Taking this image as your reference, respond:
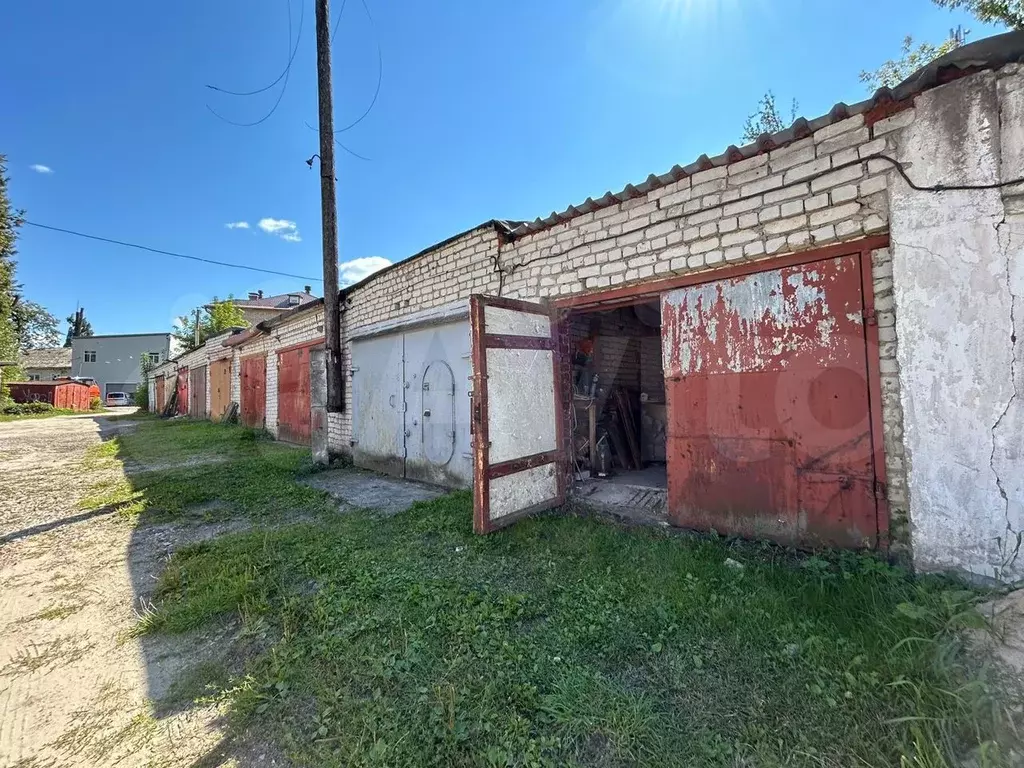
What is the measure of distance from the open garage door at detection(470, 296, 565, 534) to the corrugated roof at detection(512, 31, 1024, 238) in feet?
5.46

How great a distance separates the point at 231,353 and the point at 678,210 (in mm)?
16349

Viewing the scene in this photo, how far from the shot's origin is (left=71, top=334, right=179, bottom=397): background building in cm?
4584

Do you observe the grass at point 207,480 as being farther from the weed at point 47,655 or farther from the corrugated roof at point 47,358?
the corrugated roof at point 47,358

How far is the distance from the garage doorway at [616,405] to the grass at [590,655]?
5.72 ft

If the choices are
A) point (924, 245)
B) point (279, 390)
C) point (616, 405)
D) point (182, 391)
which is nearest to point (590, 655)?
point (924, 245)

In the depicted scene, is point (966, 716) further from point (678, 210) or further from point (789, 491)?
point (678, 210)

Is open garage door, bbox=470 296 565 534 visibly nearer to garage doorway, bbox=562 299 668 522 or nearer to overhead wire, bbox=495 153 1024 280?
garage doorway, bbox=562 299 668 522

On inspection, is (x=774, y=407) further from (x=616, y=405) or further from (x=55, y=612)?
(x=55, y=612)

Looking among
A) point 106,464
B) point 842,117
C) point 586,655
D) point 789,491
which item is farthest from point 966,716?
point 106,464

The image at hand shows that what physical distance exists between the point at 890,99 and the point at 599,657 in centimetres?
380

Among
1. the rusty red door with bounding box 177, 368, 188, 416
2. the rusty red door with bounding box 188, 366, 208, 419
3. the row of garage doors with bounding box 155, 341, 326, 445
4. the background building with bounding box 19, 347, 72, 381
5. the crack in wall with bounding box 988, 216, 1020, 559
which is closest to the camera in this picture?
the crack in wall with bounding box 988, 216, 1020, 559

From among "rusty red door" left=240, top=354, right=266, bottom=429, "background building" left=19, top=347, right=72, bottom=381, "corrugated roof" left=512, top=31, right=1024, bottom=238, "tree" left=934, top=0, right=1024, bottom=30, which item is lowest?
"rusty red door" left=240, top=354, right=266, bottom=429

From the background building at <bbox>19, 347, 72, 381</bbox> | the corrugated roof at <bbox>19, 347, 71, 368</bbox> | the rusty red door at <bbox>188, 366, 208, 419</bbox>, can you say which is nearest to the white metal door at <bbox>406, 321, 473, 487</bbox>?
the rusty red door at <bbox>188, 366, 208, 419</bbox>

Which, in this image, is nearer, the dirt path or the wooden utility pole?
the dirt path
